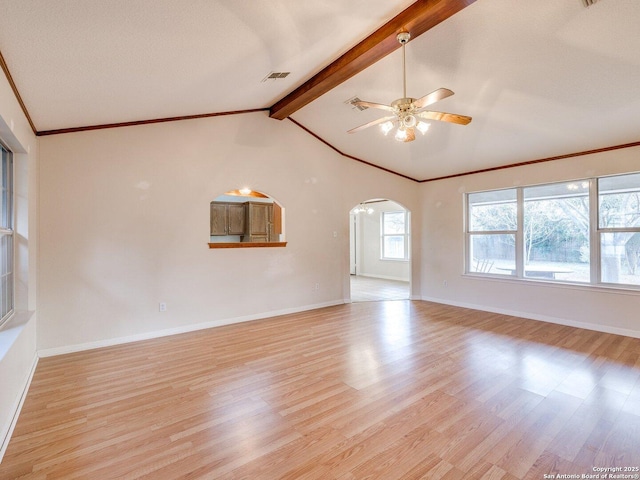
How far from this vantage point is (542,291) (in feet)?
16.8

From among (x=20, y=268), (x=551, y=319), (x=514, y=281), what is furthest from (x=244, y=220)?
(x=551, y=319)

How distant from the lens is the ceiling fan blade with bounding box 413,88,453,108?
2318 mm

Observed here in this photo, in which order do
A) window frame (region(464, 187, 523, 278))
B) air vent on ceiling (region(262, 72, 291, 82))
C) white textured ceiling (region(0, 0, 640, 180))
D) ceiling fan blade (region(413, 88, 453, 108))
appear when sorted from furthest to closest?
window frame (region(464, 187, 523, 278)) → air vent on ceiling (region(262, 72, 291, 82)) → ceiling fan blade (region(413, 88, 453, 108)) → white textured ceiling (region(0, 0, 640, 180))

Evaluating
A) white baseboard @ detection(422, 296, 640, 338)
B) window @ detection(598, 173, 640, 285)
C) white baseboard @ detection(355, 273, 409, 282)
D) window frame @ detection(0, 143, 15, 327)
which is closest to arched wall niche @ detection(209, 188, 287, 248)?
white baseboard @ detection(355, 273, 409, 282)

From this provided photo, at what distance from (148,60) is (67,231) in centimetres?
230

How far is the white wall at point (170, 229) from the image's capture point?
365 cm

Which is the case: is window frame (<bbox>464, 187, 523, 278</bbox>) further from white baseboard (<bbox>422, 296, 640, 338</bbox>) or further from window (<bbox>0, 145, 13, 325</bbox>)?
window (<bbox>0, 145, 13, 325</bbox>)

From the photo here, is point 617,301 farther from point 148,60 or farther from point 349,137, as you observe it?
point 148,60

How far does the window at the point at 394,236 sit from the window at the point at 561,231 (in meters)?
3.40

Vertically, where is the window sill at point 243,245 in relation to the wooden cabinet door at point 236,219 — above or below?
below

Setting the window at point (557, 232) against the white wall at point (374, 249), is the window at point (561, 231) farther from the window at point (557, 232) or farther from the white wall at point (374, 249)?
the white wall at point (374, 249)

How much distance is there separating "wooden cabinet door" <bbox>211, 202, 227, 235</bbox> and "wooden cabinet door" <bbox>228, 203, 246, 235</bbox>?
150mm

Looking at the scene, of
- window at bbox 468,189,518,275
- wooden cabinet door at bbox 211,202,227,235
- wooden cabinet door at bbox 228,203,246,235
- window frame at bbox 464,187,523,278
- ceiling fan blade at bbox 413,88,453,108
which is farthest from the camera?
wooden cabinet door at bbox 228,203,246,235

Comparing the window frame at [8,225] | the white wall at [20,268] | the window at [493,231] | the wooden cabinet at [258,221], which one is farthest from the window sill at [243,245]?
the window at [493,231]
